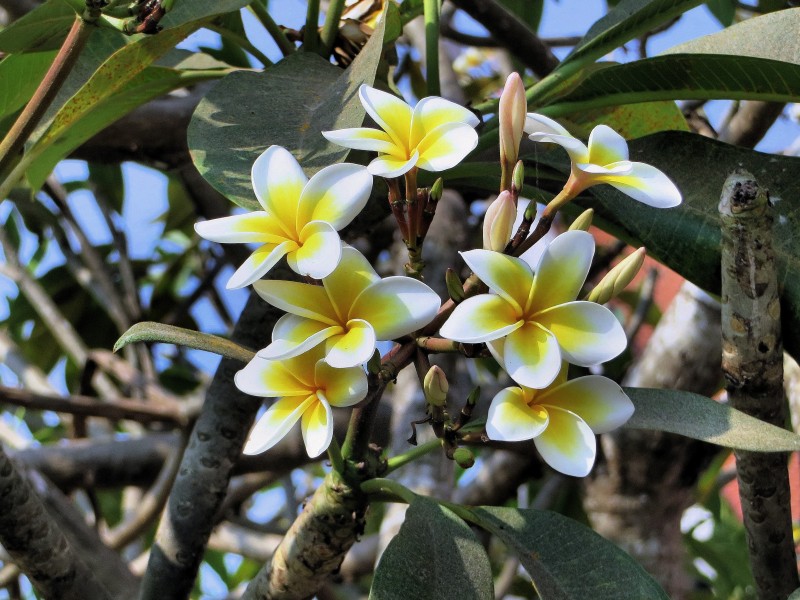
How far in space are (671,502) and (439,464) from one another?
1.07 ft

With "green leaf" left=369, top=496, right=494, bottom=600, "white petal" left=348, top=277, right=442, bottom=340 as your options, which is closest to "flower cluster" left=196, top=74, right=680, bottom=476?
"white petal" left=348, top=277, right=442, bottom=340

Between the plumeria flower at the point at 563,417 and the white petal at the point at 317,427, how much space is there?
8 centimetres

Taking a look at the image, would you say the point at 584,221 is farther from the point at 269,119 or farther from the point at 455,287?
the point at 269,119

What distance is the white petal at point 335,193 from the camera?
48 cm

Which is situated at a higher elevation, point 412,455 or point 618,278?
point 618,278

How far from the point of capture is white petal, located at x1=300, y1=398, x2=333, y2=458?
0.44m

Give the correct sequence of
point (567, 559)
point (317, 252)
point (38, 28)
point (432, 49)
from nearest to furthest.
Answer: point (317, 252), point (567, 559), point (38, 28), point (432, 49)

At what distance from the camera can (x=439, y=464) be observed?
1204 mm

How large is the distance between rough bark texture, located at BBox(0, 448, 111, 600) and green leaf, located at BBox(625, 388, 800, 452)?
0.43 m

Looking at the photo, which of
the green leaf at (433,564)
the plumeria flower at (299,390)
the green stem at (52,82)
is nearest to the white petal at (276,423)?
the plumeria flower at (299,390)

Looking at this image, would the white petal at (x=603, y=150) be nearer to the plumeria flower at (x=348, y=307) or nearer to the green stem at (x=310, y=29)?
the plumeria flower at (x=348, y=307)

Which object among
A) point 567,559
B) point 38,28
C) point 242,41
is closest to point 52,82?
point 38,28

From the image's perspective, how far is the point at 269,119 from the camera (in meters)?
0.62

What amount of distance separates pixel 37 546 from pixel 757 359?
1.72 ft
